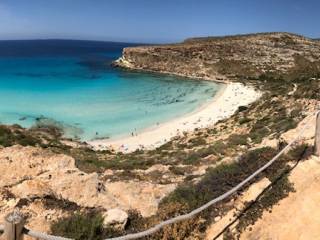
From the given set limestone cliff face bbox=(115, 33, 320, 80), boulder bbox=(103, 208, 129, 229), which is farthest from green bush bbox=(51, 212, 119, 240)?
limestone cliff face bbox=(115, 33, 320, 80)

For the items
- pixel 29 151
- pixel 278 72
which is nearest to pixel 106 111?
pixel 29 151

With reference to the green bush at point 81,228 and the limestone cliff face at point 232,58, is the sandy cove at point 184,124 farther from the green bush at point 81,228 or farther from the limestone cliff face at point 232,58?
the limestone cliff face at point 232,58

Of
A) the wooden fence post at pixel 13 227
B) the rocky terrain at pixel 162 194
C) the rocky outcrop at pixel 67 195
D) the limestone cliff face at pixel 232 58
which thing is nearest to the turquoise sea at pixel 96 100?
the limestone cliff face at pixel 232 58

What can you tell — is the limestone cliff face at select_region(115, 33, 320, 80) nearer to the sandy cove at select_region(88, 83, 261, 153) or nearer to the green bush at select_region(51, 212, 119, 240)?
the sandy cove at select_region(88, 83, 261, 153)

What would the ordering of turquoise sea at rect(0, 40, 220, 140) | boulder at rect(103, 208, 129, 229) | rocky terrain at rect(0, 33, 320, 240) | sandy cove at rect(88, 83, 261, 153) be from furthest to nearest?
turquoise sea at rect(0, 40, 220, 140)
sandy cove at rect(88, 83, 261, 153)
boulder at rect(103, 208, 129, 229)
rocky terrain at rect(0, 33, 320, 240)

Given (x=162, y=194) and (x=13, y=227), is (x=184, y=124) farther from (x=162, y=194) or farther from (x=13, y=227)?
(x=13, y=227)

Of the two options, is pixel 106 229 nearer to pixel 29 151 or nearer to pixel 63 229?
pixel 63 229
